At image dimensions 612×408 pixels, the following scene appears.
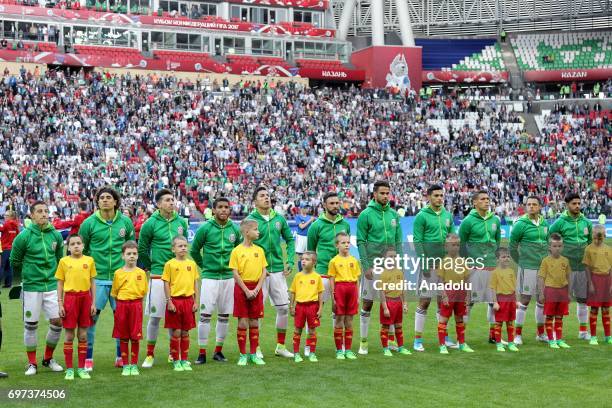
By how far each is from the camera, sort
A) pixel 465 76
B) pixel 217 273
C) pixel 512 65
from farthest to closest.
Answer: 1. pixel 512 65
2. pixel 465 76
3. pixel 217 273

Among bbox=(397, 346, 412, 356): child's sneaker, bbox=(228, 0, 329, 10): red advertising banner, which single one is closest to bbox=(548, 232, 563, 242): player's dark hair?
bbox=(397, 346, 412, 356): child's sneaker

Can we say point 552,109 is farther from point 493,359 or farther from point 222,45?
point 493,359

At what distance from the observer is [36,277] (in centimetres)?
1186

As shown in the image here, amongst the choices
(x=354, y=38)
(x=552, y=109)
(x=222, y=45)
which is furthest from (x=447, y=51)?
(x=222, y=45)

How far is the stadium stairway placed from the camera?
2638 inches

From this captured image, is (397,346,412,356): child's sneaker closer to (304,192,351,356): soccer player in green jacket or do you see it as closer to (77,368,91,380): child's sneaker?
(304,192,351,356): soccer player in green jacket

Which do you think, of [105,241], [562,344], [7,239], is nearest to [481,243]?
[562,344]

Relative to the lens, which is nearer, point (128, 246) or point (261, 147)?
point (128, 246)

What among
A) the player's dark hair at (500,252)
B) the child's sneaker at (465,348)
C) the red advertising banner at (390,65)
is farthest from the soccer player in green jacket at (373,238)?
the red advertising banner at (390,65)

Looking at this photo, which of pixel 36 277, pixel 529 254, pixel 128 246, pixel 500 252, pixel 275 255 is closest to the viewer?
pixel 128 246

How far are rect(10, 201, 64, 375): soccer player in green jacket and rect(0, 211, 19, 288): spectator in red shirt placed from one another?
→ 8585 mm

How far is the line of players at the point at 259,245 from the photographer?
469 inches

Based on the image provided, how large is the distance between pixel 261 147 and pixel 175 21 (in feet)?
48.7

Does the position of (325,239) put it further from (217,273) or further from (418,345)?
(418,345)
